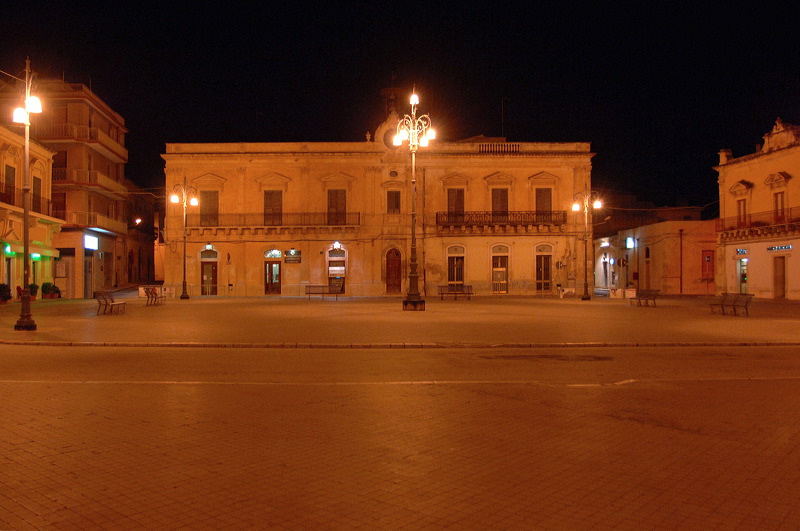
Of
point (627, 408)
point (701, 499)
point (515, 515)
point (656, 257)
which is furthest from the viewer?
point (656, 257)

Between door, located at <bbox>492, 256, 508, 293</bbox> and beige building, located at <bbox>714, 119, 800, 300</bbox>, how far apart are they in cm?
1401

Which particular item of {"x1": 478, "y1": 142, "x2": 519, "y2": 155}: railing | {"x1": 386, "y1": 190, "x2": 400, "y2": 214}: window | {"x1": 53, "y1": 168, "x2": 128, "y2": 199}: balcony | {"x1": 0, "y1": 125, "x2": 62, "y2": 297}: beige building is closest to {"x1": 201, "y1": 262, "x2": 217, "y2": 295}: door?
{"x1": 53, "y1": 168, "x2": 128, "y2": 199}: balcony

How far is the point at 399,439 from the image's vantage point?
243 inches

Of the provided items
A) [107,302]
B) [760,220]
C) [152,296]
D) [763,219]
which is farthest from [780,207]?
[107,302]

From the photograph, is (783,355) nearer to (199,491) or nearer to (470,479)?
(470,479)

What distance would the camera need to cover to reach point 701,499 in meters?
4.56

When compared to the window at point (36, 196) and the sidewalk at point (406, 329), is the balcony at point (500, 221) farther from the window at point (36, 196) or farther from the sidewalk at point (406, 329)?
the window at point (36, 196)

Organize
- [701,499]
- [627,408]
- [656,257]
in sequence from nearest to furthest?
1. [701,499]
2. [627,408]
3. [656,257]

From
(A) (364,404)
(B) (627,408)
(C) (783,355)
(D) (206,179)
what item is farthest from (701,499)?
(D) (206,179)

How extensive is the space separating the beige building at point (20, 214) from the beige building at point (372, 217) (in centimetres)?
814

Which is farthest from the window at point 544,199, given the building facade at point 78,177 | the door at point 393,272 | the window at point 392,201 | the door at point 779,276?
the building facade at point 78,177

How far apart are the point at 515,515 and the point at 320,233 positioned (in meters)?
38.7

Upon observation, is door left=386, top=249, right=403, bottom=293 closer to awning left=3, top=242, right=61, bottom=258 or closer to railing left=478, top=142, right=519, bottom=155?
railing left=478, top=142, right=519, bottom=155

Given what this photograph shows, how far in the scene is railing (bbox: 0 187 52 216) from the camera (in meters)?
30.1
